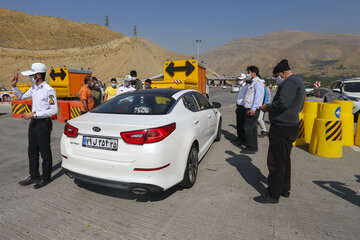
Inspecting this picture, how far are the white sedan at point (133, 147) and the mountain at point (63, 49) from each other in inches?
1773

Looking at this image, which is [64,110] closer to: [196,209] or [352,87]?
[196,209]

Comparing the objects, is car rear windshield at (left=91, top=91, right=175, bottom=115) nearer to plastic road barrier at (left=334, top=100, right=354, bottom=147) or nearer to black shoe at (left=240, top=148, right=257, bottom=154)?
black shoe at (left=240, top=148, right=257, bottom=154)

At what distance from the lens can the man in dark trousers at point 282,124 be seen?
2879 mm

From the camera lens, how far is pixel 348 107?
576 cm

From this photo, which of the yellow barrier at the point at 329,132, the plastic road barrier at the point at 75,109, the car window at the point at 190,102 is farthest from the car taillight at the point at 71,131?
the plastic road barrier at the point at 75,109

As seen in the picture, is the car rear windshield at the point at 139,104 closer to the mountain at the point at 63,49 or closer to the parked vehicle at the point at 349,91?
the parked vehicle at the point at 349,91

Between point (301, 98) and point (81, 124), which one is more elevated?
point (301, 98)

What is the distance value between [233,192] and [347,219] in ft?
4.58

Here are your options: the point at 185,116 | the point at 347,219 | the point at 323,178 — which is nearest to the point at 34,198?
the point at 185,116

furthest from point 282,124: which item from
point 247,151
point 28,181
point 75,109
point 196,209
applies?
point 75,109

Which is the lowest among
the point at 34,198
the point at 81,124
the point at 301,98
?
the point at 34,198

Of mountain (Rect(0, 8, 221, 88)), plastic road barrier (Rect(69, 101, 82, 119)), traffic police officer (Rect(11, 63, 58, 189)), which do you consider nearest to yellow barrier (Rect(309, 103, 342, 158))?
traffic police officer (Rect(11, 63, 58, 189))

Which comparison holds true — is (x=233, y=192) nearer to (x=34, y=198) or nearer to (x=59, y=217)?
(x=59, y=217)

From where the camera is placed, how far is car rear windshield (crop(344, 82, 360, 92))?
990 cm
